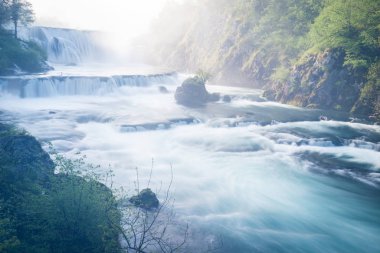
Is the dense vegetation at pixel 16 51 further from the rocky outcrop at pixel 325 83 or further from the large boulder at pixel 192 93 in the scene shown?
the rocky outcrop at pixel 325 83

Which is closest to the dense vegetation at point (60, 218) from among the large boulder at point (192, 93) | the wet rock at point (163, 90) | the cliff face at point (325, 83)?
the large boulder at point (192, 93)

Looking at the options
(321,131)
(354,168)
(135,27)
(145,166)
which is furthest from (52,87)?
(135,27)

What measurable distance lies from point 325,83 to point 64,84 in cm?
3053

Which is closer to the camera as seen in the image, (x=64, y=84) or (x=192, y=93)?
(x=192, y=93)

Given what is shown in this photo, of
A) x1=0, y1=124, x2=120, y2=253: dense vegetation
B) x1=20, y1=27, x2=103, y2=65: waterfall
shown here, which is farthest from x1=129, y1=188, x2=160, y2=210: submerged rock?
x1=20, y1=27, x2=103, y2=65: waterfall

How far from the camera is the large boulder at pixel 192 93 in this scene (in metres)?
42.3

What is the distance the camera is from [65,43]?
69.1 meters

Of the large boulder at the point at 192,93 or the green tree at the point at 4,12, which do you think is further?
the green tree at the point at 4,12

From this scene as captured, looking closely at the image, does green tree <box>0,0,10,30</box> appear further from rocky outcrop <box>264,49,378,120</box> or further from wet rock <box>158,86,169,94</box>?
rocky outcrop <box>264,49,378,120</box>

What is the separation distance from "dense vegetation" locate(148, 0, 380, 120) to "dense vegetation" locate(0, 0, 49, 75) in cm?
2903

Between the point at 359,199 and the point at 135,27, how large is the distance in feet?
389

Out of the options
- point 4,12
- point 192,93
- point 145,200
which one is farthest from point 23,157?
point 4,12

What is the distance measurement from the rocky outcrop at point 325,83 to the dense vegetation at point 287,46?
0.10 metres

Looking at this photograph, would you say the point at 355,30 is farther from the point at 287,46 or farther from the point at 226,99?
the point at 226,99
